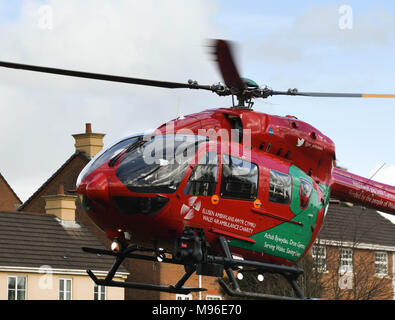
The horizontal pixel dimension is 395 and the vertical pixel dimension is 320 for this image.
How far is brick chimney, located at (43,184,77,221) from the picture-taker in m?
55.0

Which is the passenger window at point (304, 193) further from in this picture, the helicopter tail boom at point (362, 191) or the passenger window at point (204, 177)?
the passenger window at point (204, 177)

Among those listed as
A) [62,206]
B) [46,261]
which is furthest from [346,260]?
[62,206]

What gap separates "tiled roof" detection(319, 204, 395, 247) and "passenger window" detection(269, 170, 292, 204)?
35.1 metres

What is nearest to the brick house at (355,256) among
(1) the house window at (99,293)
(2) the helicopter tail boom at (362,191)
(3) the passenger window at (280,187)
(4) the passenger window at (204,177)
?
(1) the house window at (99,293)

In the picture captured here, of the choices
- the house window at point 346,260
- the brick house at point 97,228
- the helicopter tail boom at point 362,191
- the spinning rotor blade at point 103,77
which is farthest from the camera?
the brick house at point 97,228

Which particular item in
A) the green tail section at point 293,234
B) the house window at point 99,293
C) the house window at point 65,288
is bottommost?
the house window at point 99,293

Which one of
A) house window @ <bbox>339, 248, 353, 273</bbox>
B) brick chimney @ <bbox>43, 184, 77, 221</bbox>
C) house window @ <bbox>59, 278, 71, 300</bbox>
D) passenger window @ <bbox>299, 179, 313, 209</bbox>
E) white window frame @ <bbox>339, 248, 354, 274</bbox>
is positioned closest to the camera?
passenger window @ <bbox>299, 179, 313, 209</bbox>

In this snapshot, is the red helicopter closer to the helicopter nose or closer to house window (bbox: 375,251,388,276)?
the helicopter nose

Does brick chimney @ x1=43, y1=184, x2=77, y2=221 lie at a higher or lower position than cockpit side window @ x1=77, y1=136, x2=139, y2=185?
lower

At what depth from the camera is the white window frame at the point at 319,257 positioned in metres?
45.9

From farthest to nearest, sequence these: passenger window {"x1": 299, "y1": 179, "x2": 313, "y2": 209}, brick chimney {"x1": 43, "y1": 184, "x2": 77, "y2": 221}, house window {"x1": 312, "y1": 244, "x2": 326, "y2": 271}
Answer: brick chimney {"x1": 43, "y1": 184, "x2": 77, "y2": 221} < house window {"x1": 312, "y1": 244, "x2": 326, "y2": 271} < passenger window {"x1": 299, "y1": 179, "x2": 313, "y2": 209}

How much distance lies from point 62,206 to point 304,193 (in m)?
34.8

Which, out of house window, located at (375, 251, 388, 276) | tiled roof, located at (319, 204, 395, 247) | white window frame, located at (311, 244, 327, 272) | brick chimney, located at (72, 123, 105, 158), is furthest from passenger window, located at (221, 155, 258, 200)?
house window, located at (375, 251, 388, 276)
